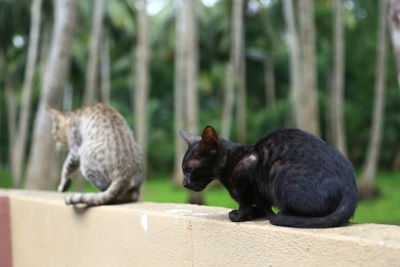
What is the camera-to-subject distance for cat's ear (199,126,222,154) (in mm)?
2590

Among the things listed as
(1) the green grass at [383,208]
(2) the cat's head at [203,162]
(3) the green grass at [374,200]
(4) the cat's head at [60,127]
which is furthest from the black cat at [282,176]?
(1) the green grass at [383,208]

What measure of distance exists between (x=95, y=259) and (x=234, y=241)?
153 cm

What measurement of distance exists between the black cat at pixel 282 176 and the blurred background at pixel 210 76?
532 centimetres

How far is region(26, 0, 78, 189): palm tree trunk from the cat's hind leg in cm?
381

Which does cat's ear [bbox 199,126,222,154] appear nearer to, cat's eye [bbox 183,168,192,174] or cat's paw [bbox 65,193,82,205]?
cat's eye [bbox 183,168,192,174]

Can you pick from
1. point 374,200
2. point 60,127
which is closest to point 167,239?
point 60,127

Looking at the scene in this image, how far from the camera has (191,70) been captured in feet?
40.9

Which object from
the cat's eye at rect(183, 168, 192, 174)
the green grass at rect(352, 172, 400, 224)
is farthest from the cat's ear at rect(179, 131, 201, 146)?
the green grass at rect(352, 172, 400, 224)

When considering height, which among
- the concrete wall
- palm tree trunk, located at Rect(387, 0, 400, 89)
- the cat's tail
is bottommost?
the concrete wall

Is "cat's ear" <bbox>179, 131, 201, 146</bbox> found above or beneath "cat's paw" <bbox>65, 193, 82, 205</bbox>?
above

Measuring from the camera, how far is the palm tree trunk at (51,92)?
7.56 metres

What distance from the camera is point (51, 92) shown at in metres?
7.56

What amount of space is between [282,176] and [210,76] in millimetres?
28844

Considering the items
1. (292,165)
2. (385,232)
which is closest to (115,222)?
(292,165)
